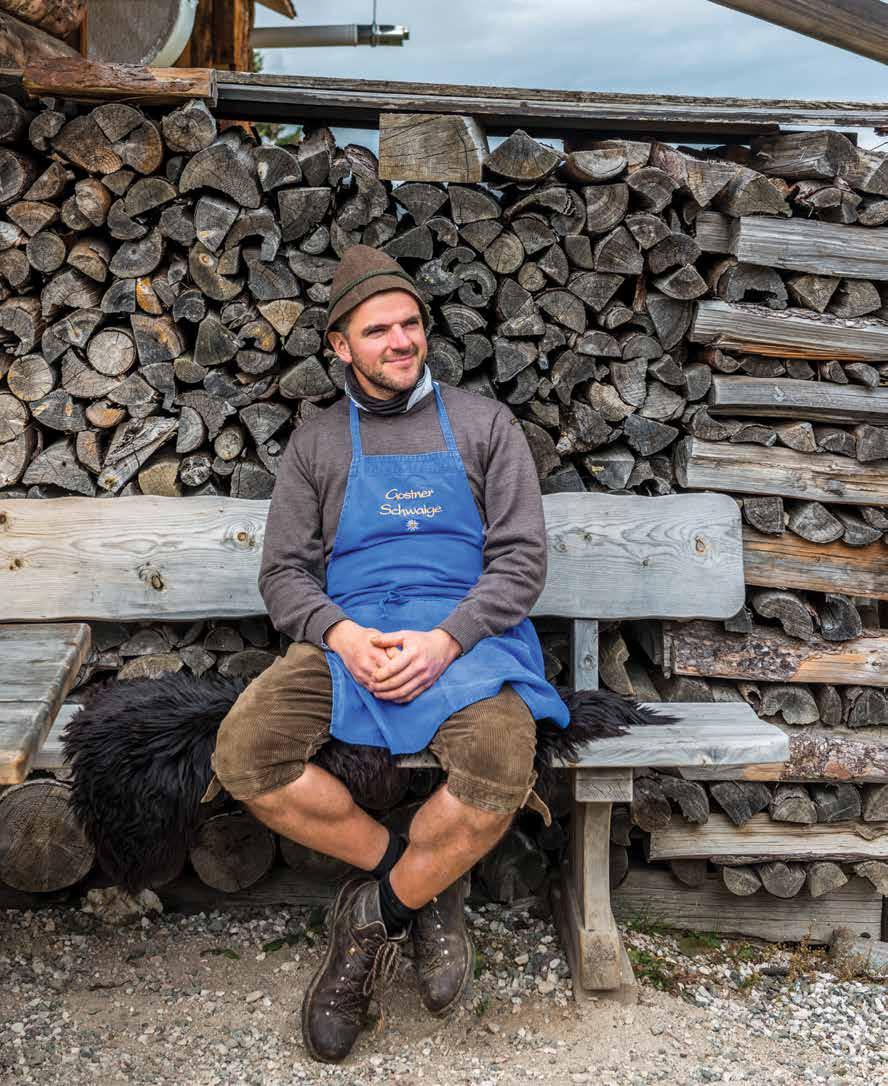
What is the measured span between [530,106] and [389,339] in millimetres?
909

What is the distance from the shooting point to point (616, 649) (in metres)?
3.64

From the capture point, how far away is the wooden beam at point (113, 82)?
3.12m

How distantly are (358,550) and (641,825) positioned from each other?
1.35 metres

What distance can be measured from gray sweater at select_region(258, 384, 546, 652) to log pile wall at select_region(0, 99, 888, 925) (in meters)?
0.33

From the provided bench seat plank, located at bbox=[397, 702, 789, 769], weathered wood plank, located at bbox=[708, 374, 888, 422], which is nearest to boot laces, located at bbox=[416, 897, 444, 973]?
bench seat plank, located at bbox=[397, 702, 789, 769]

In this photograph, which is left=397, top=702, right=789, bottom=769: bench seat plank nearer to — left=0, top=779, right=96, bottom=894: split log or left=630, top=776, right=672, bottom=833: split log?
left=630, top=776, right=672, bottom=833: split log

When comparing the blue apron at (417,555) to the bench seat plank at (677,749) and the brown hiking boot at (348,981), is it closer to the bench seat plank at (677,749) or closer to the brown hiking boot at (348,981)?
the bench seat plank at (677,749)

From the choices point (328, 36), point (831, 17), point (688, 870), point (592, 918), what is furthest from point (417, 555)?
point (328, 36)

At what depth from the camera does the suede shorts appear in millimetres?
2592

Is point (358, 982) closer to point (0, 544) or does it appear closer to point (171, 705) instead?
point (171, 705)

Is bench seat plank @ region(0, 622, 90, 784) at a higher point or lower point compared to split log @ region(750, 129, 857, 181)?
Answer: lower

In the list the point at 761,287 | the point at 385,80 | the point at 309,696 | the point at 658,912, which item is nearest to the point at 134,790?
the point at 309,696

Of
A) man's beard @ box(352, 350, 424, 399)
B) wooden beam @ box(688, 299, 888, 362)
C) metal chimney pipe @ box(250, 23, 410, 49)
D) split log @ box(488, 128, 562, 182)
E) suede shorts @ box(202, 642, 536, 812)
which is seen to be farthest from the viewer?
metal chimney pipe @ box(250, 23, 410, 49)

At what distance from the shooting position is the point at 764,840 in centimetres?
364
